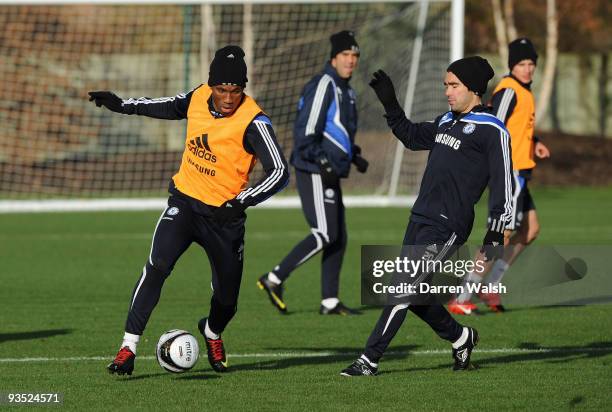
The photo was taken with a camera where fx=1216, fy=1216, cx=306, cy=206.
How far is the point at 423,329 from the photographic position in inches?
378

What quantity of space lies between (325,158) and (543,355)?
2857mm

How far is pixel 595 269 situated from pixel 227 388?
13.9 ft

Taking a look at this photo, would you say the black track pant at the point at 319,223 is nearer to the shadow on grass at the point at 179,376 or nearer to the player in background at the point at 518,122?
the player in background at the point at 518,122

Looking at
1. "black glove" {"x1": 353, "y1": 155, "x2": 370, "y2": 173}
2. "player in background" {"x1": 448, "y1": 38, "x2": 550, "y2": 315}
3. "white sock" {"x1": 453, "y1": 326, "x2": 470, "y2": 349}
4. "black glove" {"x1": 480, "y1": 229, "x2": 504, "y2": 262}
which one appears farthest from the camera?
"black glove" {"x1": 353, "y1": 155, "x2": 370, "y2": 173}

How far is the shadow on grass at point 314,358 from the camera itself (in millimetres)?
7945

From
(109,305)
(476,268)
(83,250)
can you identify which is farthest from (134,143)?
(476,268)

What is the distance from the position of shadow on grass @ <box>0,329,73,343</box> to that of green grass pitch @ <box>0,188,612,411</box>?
0.02 meters

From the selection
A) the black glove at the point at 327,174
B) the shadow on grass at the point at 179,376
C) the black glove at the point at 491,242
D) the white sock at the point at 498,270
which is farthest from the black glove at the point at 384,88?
the white sock at the point at 498,270

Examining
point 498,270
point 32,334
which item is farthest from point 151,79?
point 32,334

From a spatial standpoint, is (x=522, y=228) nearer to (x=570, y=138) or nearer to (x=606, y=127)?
(x=570, y=138)

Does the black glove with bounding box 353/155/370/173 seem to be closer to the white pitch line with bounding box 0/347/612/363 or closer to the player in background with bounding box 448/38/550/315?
the player in background with bounding box 448/38/550/315

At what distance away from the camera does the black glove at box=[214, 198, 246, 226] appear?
7.25 metres

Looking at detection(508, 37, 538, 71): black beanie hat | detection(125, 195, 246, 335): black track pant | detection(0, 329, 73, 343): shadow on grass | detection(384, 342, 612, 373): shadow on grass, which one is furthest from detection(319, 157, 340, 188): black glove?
detection(125, 195, 246, 335): black track pant

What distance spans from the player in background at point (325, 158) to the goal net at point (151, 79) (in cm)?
993
